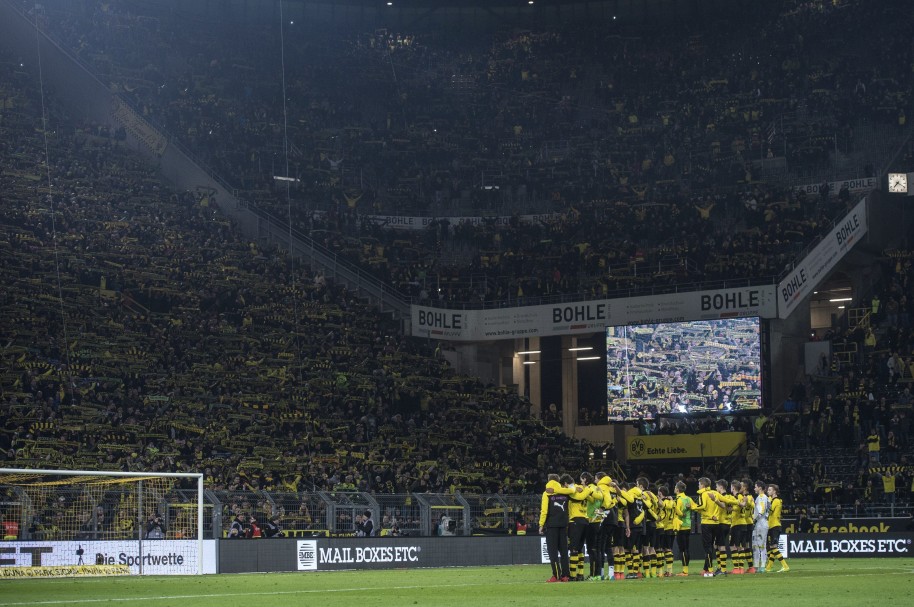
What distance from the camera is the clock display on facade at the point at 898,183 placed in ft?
188

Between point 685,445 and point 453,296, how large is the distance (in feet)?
44.7

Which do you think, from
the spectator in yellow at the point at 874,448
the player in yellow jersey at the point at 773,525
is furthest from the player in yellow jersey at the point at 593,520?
the spectator in yellow at the point at 874,448

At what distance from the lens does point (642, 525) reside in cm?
2689

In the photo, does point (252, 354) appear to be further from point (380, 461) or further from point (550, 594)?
point (550, 594)

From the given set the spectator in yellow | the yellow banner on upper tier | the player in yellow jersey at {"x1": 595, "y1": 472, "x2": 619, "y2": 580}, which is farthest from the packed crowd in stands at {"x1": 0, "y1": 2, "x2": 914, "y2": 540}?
the player in yellow jersey at {"x1": 595, "y1": 472, "x2": 619, "y2": 580}

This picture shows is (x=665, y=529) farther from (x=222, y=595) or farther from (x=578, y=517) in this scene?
(x=222, y=595)

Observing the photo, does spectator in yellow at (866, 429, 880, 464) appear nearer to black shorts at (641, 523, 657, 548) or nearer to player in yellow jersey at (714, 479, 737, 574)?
player in yellow jersey at (714, 479, 737, 574)

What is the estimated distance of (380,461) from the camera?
45.8 m

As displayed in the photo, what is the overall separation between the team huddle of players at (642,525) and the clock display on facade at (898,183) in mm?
31432

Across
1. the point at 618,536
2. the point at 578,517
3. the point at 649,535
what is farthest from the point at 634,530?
the point at 578,517

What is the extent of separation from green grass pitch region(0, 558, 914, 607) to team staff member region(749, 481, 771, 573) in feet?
3.23

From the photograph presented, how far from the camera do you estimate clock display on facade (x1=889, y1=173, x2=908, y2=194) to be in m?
57.2

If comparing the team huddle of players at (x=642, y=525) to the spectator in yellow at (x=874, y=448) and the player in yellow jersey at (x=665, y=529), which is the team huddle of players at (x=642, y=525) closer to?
the player in yellow jersey at (x=665, y=529)

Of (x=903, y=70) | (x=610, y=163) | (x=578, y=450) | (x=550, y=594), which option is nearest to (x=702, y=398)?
(x=578, y=450)
